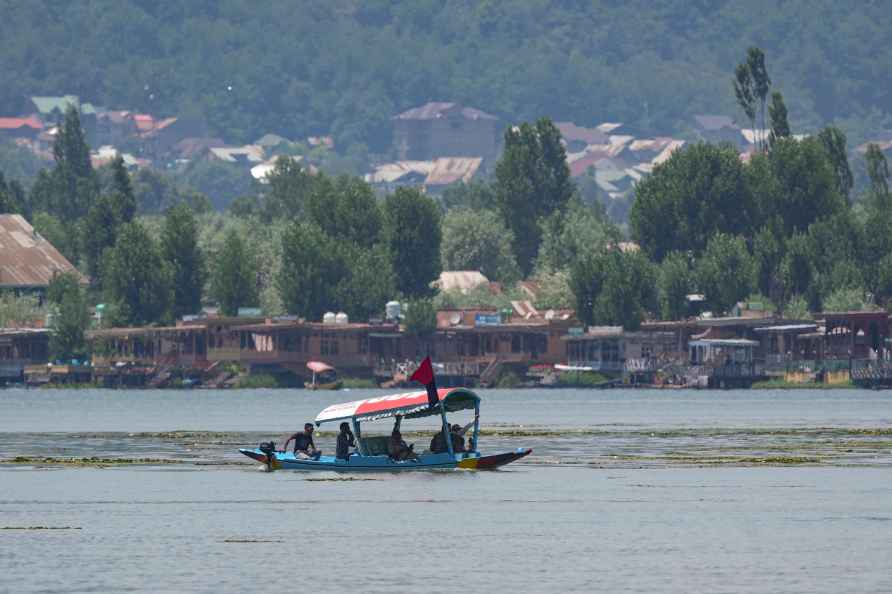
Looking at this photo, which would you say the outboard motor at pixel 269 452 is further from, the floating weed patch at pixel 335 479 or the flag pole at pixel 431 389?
the flag pole at pixel 431 389

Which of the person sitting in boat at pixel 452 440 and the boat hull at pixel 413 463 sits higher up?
the person sitting in boat at pixel 452 440

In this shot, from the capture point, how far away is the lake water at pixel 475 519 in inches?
2494

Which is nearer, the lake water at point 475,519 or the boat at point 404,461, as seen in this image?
the lake water at point 475,519

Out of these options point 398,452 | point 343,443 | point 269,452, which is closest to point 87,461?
point 269,452

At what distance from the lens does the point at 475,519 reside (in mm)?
77125

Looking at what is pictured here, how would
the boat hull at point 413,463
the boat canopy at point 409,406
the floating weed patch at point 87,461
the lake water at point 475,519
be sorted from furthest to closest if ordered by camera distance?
the floating weed patch at point 87,461, the boat hull at point 413,463, the boat canopy at point 409,406, the lake water at point 475,519

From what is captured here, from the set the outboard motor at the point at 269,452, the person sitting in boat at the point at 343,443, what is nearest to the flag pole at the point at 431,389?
the person sitting in boat at the point at 343,443

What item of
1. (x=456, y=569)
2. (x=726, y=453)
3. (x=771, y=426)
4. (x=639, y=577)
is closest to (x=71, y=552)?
(x=456, y=569)

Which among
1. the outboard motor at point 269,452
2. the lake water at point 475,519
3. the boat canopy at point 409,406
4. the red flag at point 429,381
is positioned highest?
the red flag at point 429,381

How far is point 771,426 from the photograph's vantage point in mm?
138500

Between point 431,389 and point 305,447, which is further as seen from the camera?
point 305,447

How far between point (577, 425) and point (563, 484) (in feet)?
178

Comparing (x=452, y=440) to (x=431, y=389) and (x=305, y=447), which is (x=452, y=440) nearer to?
(x=431, y=389)

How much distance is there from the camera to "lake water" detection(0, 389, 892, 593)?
2494 inches
